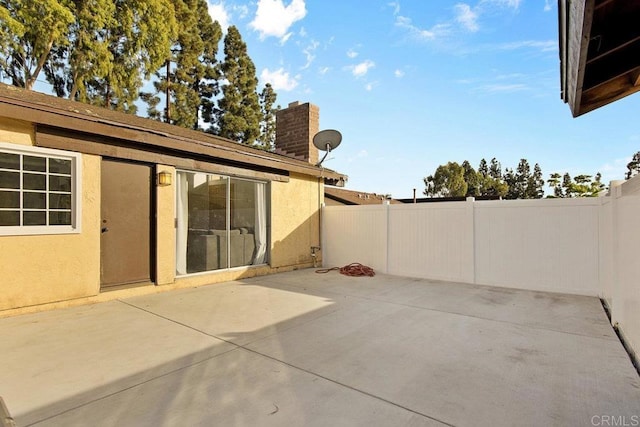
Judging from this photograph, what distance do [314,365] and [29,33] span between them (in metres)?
18.7

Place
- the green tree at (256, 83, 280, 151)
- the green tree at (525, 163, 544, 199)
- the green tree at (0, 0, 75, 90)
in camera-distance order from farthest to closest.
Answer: the green tree at (525, 163, 544, 199) < the green tree at (256, 83, 280, 151) < the green tree at (0, 0, 75, 90)

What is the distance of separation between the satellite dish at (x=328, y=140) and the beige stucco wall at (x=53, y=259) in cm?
596

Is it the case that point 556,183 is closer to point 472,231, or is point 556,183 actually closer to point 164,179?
point 472,231

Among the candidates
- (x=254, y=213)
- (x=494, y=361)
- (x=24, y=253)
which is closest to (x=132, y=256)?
(x=24, y=253)

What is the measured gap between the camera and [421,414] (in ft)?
7.04

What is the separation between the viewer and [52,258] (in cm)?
446

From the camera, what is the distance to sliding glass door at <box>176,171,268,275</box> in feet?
20.0

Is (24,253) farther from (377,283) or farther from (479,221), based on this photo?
(479,221)

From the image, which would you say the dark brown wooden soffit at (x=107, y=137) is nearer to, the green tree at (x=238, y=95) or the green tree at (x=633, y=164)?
the green tree at (x=238, y=95)

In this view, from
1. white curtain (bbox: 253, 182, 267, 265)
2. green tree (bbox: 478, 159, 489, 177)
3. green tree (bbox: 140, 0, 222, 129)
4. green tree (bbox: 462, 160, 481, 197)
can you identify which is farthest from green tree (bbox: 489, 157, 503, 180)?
white curtain (bbox: 253, 182, 267, 265)

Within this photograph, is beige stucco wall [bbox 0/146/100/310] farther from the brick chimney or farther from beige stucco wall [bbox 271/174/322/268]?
the brick chimney

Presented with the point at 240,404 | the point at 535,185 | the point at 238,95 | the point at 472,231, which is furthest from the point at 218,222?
the point at 535,185

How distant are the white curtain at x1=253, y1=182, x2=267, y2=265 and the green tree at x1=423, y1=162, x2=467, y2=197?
3188cm

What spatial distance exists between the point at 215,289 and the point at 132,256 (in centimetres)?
152
